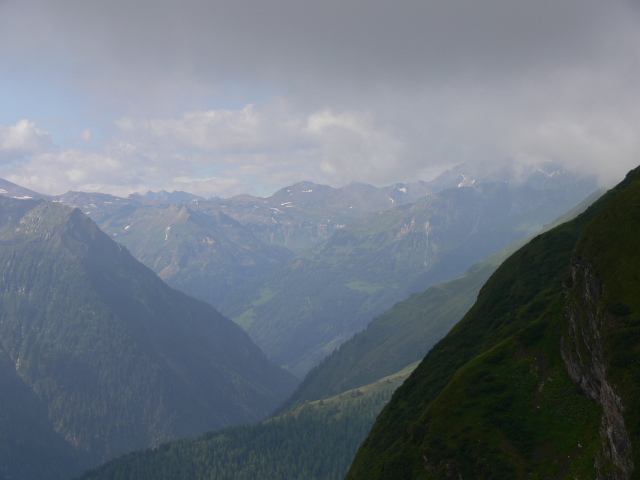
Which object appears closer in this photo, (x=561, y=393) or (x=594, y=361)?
(x=594, y=361)

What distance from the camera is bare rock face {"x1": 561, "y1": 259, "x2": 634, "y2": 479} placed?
48.9 m

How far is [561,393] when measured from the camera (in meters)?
64.9

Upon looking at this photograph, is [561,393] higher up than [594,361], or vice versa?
[594,361]

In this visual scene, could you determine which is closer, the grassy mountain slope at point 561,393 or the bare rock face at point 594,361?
the bare rock face at point 594,361

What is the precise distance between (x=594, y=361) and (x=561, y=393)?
8.57m

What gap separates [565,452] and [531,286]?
57229 millimetres

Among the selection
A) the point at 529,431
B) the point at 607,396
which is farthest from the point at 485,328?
the point at 607,396

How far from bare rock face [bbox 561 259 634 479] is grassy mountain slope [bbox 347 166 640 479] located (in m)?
0.13

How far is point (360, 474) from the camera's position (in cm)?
9619

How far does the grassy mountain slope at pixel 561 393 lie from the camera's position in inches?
2090

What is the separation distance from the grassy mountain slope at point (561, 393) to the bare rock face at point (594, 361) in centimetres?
13

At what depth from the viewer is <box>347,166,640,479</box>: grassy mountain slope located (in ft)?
174

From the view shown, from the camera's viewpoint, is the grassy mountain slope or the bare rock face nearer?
the bare rock face

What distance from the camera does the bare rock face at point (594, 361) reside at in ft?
160
